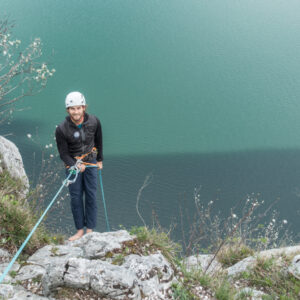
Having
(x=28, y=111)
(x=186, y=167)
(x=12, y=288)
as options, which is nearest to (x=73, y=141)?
(x=12, y=288)

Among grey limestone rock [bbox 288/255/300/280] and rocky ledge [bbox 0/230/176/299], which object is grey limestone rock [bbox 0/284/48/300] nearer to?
rocky ledge [bbox 0/230/176/299]

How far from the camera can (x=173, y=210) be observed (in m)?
8.69

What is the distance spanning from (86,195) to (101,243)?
41.1 inches

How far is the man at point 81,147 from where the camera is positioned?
10.0 feet

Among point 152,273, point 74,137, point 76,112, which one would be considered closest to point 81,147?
point 74,137

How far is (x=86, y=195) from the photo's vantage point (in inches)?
139

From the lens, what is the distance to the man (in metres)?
3.06

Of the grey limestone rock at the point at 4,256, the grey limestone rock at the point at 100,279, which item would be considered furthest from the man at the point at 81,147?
the grey limestone rock at the point at 100,279

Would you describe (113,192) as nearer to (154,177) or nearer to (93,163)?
(154,177)

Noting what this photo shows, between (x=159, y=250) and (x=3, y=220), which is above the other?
(x=3, y=220)

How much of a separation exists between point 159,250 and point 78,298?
82cm

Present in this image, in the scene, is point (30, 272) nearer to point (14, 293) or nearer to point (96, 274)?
point (14, 293)

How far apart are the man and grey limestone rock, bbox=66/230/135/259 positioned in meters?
0.73

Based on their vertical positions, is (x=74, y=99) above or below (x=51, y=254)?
above
